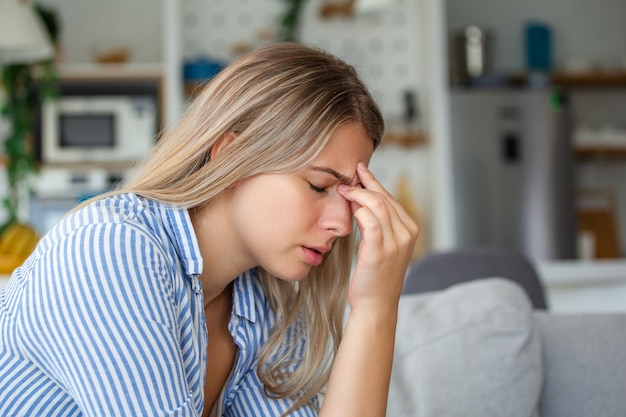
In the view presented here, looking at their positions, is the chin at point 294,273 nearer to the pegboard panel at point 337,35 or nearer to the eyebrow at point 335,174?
the eyebrow at point 335,174

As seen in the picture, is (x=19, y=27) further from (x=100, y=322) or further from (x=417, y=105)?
(x=100, y=322)

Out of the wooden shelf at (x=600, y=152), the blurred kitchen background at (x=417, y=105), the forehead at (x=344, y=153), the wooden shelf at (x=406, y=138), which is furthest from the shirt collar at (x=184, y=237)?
the wooden shelf at (x=600, y=152)

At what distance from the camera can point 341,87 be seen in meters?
1.31

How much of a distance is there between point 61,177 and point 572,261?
3108 mm

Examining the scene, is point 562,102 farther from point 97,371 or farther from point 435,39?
point 97,371

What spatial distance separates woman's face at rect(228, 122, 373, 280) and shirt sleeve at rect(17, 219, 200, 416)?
24 centimetres

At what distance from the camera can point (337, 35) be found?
5355mm

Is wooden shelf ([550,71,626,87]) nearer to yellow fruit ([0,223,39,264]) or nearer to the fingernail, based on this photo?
yellow fruit ([0,223,39,264])

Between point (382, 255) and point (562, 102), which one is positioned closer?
point (382, 255)

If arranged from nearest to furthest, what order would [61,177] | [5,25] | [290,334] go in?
[290,334]
[5,25]
[61,177]

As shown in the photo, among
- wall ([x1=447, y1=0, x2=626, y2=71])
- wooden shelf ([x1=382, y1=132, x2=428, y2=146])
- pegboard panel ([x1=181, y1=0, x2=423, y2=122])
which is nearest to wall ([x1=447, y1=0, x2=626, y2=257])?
wall ([x1=447, y1=0, x2=626, y2=71])

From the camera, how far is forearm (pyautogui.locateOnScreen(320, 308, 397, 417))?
1.19m

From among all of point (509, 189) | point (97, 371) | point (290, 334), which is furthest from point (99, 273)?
point (509, 189)

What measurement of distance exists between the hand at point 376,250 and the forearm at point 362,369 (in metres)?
0.03
